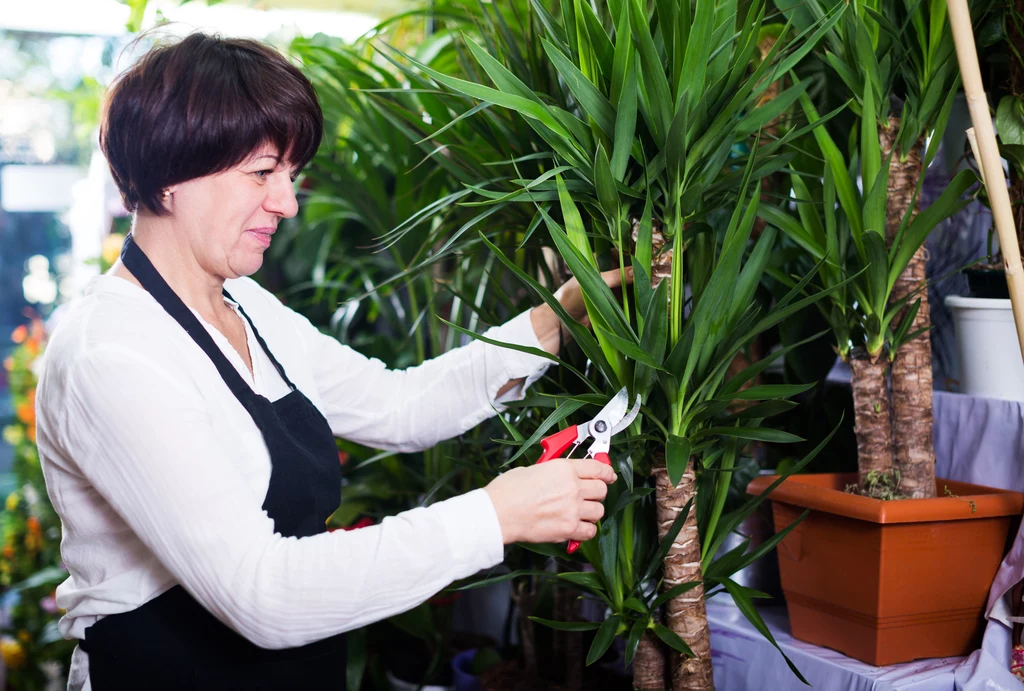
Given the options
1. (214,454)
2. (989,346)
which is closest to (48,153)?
(214,454)

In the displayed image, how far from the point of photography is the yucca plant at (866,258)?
122cm

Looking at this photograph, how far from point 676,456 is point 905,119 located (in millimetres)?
655

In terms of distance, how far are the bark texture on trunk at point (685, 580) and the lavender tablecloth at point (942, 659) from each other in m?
0.19

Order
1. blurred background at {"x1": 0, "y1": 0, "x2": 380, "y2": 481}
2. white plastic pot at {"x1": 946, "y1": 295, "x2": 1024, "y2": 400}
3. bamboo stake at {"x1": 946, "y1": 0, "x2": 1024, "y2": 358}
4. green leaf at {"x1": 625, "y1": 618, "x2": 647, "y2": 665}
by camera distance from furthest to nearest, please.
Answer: blurred background at {"x1": 0, "y1": 0, "x2": 380, "y2": 481} < white plastic pot at {"x1": 946, "y1": 295, "x2": 1024, "y2": 400} < green leaf at {"x1": 625, "y1": 618, "x2": 647, "y2": 665} < bamboo stake at {"x1": 946, "y1": 0, "x2": 1024, "y2": 358}

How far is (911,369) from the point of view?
1298mm

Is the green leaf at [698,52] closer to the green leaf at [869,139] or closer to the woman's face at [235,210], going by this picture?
the green leaf at [869,139]

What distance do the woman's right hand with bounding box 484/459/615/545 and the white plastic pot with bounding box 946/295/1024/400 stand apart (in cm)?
76

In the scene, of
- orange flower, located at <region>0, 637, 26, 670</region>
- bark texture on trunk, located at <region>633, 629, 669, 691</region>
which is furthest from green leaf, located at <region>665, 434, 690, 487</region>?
orange flower, located at <region>0, 637, 26, 670</region>

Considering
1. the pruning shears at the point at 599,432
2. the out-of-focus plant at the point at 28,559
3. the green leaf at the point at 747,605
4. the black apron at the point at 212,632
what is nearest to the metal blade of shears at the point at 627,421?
the pruning shears at the point at 599,432

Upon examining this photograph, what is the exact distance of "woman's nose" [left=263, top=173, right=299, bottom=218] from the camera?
1.15m

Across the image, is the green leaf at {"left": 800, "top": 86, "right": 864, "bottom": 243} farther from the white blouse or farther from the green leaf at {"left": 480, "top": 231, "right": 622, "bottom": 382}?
the white blouse

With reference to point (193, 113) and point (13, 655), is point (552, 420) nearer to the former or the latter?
point (193, 113)

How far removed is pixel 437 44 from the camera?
2.08 m

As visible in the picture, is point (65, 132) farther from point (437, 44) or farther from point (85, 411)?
point (85, 411)
